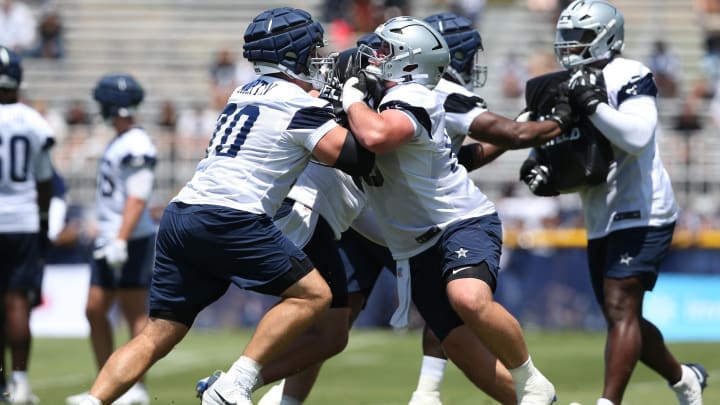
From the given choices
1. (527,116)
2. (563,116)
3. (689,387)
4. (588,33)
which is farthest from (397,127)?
(689,387)

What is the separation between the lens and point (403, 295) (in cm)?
673

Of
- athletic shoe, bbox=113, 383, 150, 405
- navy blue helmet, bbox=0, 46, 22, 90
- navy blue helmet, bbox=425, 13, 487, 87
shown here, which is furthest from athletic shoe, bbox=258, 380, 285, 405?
navy blue helmet, bbox=0, 46, 22, 90

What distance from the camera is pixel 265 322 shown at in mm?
6172

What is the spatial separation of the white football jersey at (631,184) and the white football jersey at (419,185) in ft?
3.16

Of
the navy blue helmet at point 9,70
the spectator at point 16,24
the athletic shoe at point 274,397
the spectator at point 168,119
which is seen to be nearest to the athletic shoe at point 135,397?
the athletic shoe at point 274,397

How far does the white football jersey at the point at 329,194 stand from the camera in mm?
6949

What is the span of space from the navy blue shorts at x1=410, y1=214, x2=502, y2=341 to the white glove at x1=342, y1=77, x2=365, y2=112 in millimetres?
804

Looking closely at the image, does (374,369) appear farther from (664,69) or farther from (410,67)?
(664,69)

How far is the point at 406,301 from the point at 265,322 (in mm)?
861

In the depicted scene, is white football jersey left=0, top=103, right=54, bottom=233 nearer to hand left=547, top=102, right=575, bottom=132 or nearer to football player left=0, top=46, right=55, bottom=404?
football player left=0, top=46, right=55, bottom=404

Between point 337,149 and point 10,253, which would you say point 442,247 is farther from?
Result: point 10,253

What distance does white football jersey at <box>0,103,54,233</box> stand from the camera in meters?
9.25

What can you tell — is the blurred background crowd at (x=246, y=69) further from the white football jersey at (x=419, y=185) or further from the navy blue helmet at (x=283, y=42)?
the navy blue helmet at (x=283, y=42)

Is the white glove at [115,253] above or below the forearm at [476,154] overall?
below
